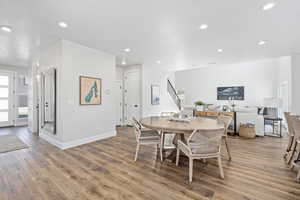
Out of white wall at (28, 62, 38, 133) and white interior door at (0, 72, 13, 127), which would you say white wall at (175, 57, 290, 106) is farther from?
white interior door at (0, 72, 13, 127)

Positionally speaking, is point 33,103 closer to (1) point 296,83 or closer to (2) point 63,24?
(2) point 63,24

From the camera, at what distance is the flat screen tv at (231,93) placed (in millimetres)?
8188

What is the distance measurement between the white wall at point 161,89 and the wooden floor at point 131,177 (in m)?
3.14

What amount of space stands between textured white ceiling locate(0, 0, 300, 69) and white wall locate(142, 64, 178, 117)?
2.03 m

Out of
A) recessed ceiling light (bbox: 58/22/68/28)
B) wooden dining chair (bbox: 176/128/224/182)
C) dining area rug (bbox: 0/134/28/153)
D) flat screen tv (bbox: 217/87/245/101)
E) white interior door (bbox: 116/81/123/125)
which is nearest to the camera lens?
wooden dining chair (bbox: 176/128/224/182)

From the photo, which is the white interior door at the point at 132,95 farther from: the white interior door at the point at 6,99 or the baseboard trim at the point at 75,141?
the white interior door at the point at 6,99

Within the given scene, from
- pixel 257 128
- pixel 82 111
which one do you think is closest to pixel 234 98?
pixel 257 128

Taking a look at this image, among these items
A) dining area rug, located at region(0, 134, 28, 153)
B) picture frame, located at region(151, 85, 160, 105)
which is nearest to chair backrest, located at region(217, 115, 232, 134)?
→ picture frame, located at region(151, 85, 160, 105)

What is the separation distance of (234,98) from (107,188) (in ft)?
26.9

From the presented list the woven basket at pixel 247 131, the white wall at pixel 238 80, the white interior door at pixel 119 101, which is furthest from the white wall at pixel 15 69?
the woven basket at pixel 247 131

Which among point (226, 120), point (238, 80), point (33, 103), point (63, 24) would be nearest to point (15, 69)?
point (33, 103)

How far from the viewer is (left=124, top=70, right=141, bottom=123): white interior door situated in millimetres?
6170

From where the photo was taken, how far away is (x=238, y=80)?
8.30 metres

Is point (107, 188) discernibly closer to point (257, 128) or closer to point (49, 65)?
point (49, 65)
